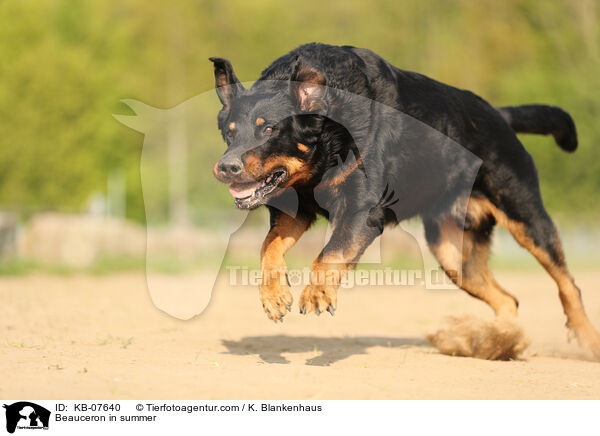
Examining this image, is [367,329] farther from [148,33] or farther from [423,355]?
[148,33]

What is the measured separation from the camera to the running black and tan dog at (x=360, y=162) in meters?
4.46

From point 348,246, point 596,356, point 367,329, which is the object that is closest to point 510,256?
point 367,329

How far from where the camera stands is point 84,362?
415 centimetres

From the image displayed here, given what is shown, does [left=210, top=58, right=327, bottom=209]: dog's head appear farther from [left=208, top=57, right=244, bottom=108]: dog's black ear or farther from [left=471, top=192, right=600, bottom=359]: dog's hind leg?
[left=471, top=192, right=600, bottom=359]: dog's hind leg

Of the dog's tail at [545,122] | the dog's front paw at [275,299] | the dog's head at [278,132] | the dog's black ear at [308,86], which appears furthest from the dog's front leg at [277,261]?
the dog's tail at [545,122]

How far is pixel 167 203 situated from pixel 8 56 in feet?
36.6

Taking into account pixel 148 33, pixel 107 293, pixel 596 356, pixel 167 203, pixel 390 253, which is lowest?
pixel 596 356

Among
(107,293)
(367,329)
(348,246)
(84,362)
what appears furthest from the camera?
(107,293)

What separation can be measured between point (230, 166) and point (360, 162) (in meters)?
0.90

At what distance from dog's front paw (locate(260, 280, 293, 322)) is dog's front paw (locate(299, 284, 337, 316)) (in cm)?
12

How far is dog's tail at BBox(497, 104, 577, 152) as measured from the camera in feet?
19.9
